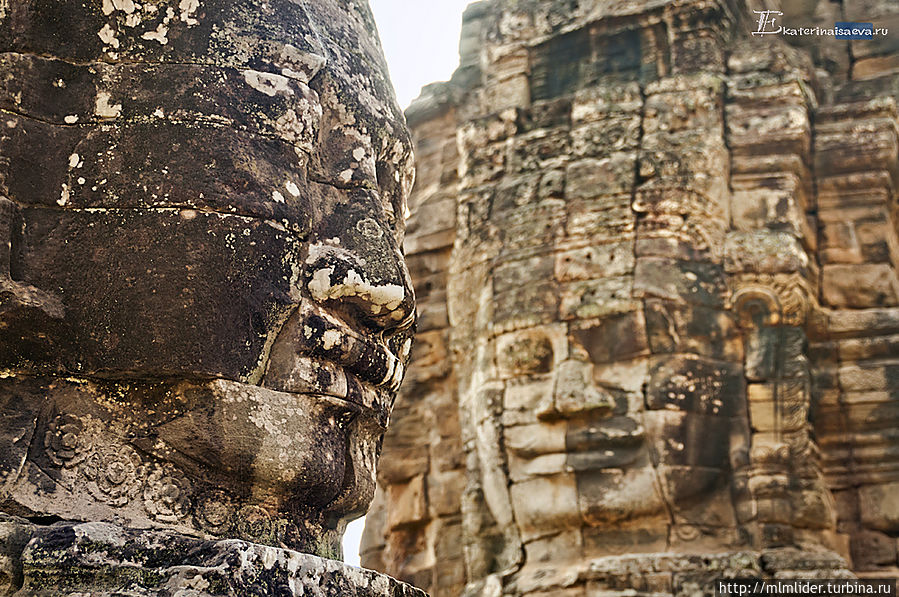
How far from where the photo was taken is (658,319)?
8672mm

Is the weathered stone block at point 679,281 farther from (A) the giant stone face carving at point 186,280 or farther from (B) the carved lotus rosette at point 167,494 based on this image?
(B) the carved lotus rosette at point 167,494

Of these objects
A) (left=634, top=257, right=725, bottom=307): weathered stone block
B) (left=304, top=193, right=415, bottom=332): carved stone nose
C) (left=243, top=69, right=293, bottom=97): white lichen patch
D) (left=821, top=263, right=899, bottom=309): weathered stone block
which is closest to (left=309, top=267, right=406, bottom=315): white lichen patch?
(left=304, top=193, right=415, bottom=332): carved stone nose

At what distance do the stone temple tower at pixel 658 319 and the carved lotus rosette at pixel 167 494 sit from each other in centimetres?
621

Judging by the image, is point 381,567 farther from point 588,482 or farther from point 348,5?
point 348,5

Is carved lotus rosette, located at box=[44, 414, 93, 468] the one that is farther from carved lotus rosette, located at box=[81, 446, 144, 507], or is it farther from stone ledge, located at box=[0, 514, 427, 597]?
stone ledge, located at box=[0, 514, 427, 597]

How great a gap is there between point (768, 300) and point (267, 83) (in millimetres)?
6785

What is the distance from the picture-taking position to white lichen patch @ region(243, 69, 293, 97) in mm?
2768

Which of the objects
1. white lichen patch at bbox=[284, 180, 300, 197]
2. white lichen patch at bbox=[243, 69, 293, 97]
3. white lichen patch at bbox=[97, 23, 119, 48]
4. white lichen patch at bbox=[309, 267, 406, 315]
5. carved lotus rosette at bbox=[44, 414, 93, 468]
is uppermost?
white lichen patch at bbox=[97, 23, 119, 48]

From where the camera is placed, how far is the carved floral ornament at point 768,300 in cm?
887

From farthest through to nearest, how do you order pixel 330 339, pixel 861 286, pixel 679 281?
pixel 861 286 < pixel 679 281 < pixel 330 339

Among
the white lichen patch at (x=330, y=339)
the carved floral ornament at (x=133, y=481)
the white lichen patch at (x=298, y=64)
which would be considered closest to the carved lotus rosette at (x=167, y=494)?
the carved floral ornament at (x=133, y=481)

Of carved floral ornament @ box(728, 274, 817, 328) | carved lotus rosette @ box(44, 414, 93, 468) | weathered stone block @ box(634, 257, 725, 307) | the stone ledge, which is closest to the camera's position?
the stone ledge

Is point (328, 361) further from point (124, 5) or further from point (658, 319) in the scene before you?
point (658, 319)

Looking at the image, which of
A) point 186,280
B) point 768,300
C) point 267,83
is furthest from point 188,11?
point 768,300
